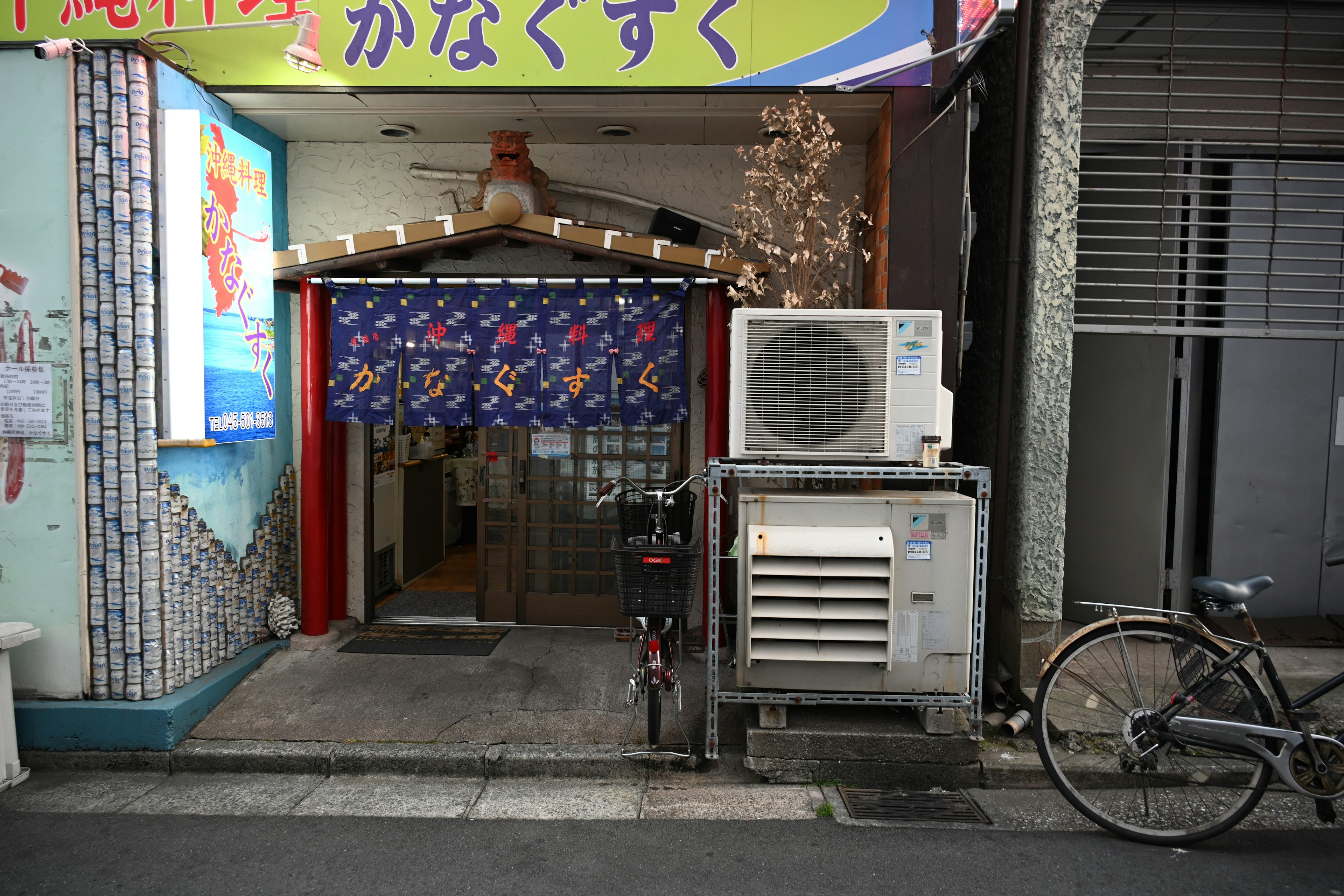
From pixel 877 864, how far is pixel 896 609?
4.57ft

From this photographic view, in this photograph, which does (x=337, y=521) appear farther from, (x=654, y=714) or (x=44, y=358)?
(x=654, y=714)

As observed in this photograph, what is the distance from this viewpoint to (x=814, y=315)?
4.26 meters

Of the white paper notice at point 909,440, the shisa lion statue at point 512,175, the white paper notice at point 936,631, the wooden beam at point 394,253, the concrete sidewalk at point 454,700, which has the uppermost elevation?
the shisa lion statue at point 512,175

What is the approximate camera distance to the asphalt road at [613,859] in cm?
351

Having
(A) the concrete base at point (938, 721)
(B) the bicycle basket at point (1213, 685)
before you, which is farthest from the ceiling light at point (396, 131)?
(B) the bicycle basket at point (1213, 685)

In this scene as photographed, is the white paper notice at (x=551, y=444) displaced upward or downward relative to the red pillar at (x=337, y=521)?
upward

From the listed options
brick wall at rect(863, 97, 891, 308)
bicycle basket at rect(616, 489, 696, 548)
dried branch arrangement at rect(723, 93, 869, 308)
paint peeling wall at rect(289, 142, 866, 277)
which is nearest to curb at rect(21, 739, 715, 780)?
bicycle basket at rect(616, 489, 696, 548)

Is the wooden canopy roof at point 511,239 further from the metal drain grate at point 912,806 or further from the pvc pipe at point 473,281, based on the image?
the metal drain grate at point 912,806

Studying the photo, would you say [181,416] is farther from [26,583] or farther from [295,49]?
[295,49]

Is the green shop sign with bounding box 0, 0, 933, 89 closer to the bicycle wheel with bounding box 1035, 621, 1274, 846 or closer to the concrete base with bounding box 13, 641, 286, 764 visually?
the bicycle wheel with bounding box 1035, 621, 1274, 846

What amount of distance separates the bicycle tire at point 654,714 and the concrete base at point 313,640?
3.36 m

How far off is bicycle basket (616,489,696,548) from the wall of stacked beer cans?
3209 mm

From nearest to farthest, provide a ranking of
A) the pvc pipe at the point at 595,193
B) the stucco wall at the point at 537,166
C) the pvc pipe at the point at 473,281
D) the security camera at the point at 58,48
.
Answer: the security camera at the point at 58,48 → the pvc pipe at the point at 473,281 → the pvc pipe at the point at 595,193 → the stucco wall at the point at 537,166

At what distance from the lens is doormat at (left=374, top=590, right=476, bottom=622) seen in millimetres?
7219
